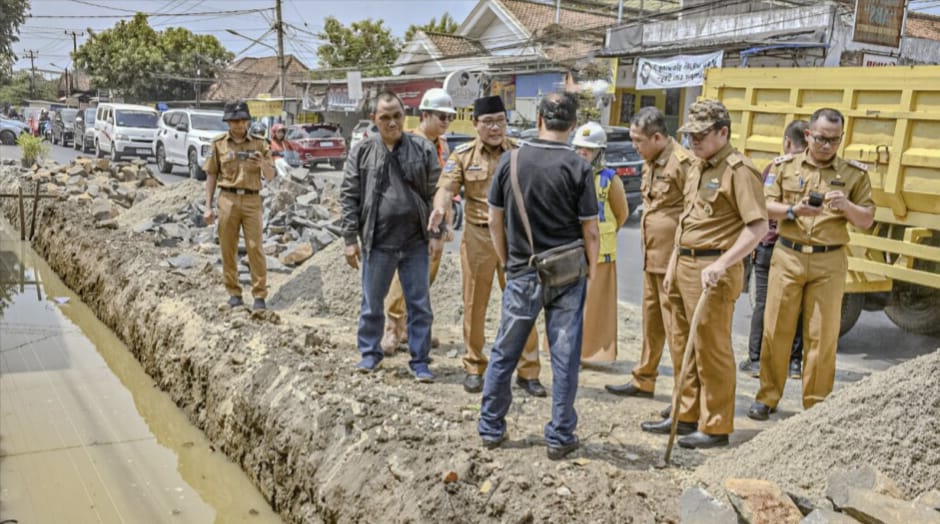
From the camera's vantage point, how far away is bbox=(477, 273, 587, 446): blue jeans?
11.7 feet

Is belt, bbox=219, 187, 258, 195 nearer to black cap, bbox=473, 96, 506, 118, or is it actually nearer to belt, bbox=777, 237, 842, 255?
black cap, bbox=473, 96, 506, 118

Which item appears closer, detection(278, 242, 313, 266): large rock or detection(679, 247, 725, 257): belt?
detection(679, 247, 725, 257): belt

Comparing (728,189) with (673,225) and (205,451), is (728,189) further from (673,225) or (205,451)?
(205,451)

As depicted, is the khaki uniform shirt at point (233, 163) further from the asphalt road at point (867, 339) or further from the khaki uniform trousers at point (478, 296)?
the asphalt road at point (867, 339)

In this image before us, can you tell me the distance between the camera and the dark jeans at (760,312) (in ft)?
18.0

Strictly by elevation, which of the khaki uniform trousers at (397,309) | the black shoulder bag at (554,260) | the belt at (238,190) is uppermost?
the black shoulder bag at (554,260)

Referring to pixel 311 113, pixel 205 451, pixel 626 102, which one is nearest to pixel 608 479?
pixel 205 451

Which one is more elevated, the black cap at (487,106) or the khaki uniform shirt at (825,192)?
the black cap at (487,106)

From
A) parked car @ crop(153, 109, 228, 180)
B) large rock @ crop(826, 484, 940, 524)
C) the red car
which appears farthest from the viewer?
the red car

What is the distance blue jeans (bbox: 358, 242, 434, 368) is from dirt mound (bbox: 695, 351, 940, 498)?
2.12 metres

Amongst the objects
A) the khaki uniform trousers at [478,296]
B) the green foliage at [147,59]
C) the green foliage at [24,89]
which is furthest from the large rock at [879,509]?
the green foliage at [24,89]

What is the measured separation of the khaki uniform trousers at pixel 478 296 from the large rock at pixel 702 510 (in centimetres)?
191

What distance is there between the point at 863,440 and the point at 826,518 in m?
0.64

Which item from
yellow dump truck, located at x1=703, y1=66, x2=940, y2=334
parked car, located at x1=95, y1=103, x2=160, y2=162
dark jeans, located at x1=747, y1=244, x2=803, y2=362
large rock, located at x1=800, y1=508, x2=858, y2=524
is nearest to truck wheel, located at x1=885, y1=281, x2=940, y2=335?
yellow dump truck, located at x1=703, y1=66, x2=940, y2=334
